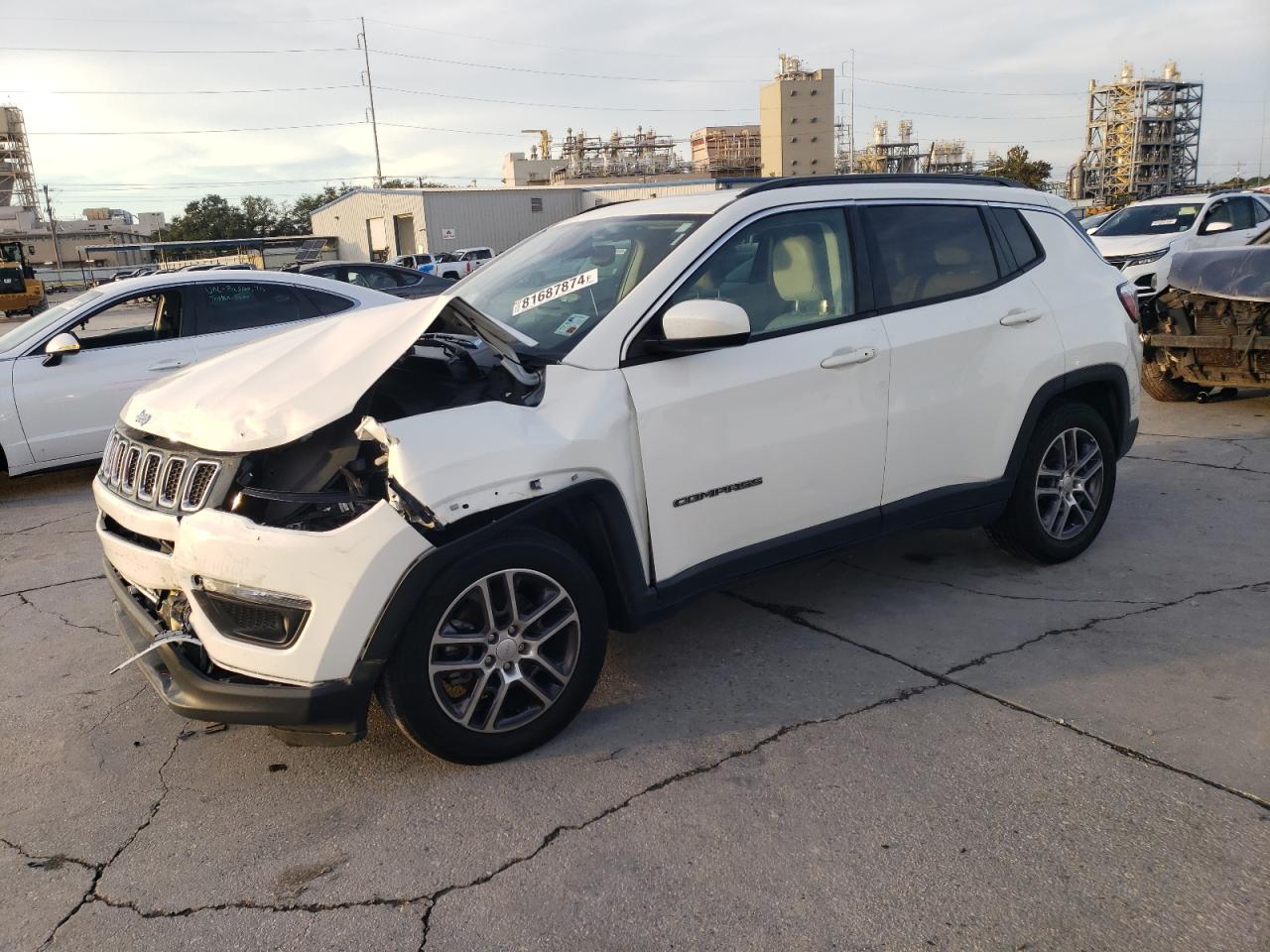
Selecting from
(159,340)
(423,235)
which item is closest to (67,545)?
(159,340)

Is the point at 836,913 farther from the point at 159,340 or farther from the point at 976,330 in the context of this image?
the point at 159,340

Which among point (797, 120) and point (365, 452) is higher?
point (797, 120)

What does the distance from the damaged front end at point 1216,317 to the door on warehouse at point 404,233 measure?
5323 centimetres

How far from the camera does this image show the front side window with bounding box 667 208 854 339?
370 centimetres

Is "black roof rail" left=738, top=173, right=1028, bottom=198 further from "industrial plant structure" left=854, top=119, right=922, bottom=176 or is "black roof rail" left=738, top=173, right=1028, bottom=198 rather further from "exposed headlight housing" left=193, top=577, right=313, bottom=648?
"industrial plant structure" left=854, top=119, right=922, bottom=176

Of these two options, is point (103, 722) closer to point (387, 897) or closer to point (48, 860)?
point (48, 860)

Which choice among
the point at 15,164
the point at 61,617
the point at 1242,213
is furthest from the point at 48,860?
the point at 15,164

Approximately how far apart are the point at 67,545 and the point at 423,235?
169 feet

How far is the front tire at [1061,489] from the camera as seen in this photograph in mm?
4672

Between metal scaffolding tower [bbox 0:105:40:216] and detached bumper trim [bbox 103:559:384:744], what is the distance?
453ft

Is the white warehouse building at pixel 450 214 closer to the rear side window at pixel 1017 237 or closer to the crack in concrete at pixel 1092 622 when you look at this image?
the rear side window at pixel 1017 237

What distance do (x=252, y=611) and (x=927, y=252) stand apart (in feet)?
10.3

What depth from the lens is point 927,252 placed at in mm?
4312

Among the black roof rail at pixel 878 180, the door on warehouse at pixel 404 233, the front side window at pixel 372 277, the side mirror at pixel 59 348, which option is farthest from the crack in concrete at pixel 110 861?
the door on warehouse at pixel 404 233
